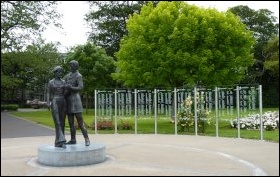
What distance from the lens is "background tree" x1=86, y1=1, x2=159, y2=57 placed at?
47.6 metres

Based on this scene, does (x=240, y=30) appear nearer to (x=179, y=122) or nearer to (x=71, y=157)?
(x=179, y=122)

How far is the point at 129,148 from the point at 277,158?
14.6ft

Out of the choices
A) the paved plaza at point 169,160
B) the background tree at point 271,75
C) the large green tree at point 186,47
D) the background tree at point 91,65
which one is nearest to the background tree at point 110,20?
the background tree at point 91,65

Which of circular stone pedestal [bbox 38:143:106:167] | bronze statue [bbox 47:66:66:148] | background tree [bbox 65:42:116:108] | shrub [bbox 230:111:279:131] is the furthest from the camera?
background tree [bbox 65:42:116:108]

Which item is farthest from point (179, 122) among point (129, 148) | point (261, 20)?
point (261, 20)

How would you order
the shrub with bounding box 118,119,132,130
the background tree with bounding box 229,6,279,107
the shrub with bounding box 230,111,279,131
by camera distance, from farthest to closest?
the background tree with bounding box 229,6,279,107
the shrub with bounding box 118,119,132,130
the shrub with bounding box 230,111,279,131

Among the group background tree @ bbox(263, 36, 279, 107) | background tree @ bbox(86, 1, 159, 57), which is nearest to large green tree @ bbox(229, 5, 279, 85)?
background tree @ bbox(263, 36, 279, 107)

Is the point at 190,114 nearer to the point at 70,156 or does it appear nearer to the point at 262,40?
the point at 70,156

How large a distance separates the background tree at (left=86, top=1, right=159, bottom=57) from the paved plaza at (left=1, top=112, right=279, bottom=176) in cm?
3408

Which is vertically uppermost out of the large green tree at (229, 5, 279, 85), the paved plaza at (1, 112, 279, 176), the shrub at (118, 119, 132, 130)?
the large green tree at (229, 5, 279, 85)

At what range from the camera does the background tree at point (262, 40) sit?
4719 centimetres

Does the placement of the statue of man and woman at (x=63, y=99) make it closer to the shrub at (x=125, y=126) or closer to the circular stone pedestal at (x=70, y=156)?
the circular stone pedestal at (x=70, y=156)

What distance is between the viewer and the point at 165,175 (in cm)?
862

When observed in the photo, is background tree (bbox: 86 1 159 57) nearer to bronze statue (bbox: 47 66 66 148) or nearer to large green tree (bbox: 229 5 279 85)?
large green tree (bbox: 229 5 279 85)
